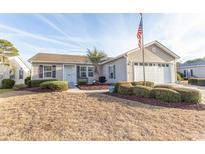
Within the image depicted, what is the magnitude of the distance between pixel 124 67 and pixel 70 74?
8.18 m

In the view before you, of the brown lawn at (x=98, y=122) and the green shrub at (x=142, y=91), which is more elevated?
the green shrub at (x=142, y=91)

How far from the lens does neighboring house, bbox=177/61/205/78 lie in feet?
83.6

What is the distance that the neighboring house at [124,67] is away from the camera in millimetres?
15656

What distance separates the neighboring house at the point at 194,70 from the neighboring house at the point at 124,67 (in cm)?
1226

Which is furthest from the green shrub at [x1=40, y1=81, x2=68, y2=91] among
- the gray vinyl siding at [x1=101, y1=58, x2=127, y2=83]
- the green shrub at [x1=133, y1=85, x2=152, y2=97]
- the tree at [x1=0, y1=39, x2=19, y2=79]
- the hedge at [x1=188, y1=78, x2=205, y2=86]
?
the hedge at [x1=188, y1=78, x2=205, y2=86]

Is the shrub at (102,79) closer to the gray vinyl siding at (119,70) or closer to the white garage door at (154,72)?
the gray vinyl siding at (119,70)

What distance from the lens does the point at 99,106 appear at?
7.01 metres

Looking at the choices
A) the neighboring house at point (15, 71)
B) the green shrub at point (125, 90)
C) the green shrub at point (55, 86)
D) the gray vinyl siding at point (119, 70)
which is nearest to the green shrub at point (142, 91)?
the green shrub at point (125, 90)

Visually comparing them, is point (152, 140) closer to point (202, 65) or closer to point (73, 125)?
point (73, 125)

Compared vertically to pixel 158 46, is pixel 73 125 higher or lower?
lower

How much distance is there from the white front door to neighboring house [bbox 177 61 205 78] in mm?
24563

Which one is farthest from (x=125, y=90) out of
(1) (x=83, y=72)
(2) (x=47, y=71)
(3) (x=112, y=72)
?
(2) (x=47, y=71)
